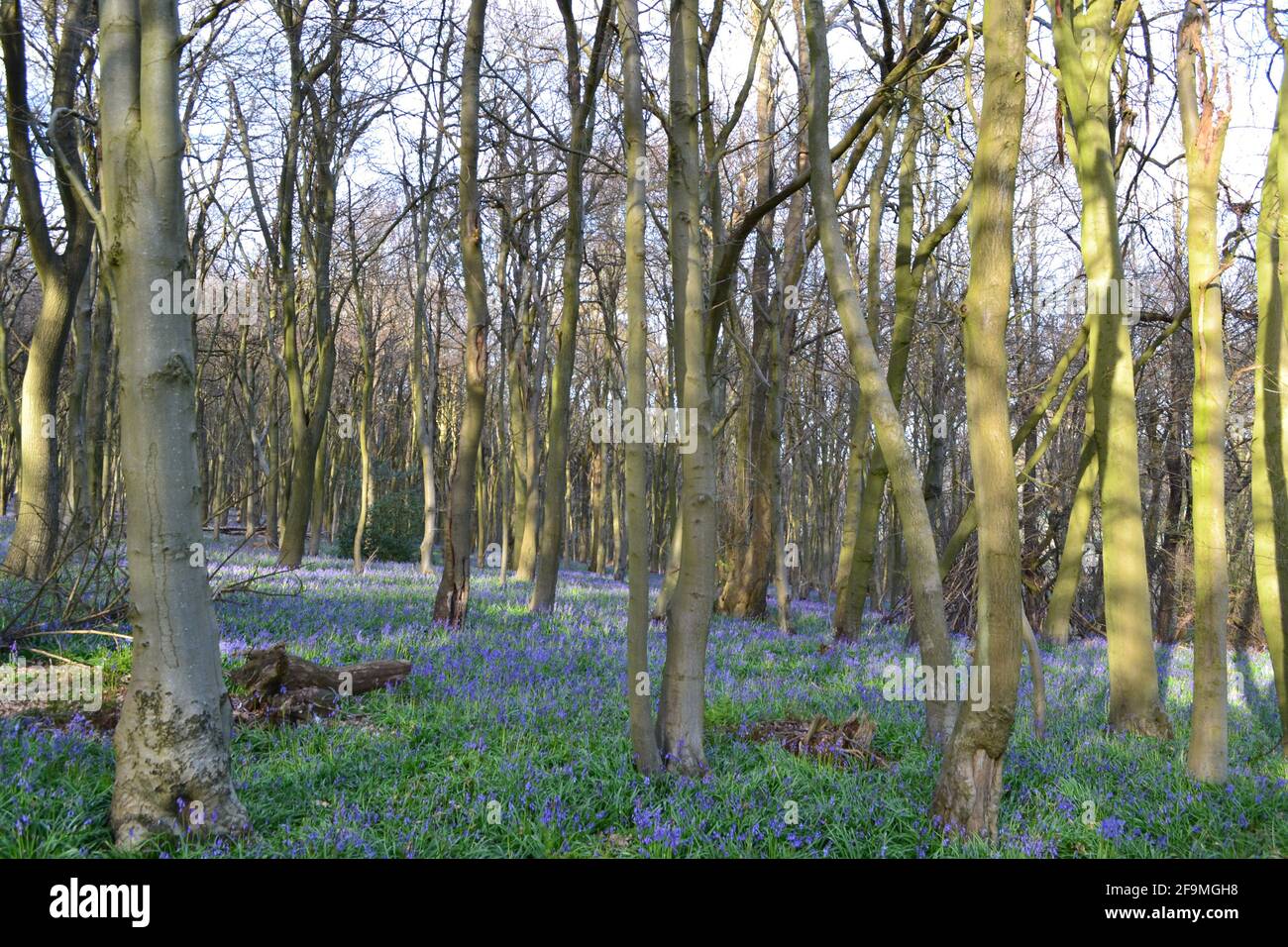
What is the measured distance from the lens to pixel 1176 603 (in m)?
18.1

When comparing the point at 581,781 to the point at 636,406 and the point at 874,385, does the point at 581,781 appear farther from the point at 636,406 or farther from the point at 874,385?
the point at 874,385

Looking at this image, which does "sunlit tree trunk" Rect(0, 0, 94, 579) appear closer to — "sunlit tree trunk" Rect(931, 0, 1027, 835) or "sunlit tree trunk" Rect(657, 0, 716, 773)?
"sunlit tree trunk" Rect(657, 0, 716, 773)

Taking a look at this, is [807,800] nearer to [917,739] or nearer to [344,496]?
[917,739]

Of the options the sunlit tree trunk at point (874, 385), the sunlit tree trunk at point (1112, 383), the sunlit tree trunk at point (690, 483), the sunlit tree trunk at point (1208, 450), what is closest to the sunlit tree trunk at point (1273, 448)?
the sunlit tree trunk at point (1112, 383)

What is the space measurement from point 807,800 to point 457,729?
2.44 meters

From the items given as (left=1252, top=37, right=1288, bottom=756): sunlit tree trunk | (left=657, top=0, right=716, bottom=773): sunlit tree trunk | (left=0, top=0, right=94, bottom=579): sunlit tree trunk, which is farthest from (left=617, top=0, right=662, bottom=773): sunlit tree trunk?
(left=0, top=0, right=94, bottom=579): sunlit tree trunk

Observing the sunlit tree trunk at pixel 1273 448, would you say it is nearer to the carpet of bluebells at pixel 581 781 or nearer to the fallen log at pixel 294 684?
the carpet of bluebells at pixel 581 781

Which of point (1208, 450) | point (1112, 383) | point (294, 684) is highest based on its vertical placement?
point (1112, 383)

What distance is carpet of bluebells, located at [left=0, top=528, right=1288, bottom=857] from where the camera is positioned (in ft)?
13.5

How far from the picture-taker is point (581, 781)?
4902mm

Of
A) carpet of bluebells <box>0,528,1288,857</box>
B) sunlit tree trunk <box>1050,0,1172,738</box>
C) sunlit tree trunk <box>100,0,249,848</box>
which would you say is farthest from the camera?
sunlit tree trunk <box>1050,0,1172,738</box>

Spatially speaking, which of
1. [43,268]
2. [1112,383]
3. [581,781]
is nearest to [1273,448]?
[1112,383]

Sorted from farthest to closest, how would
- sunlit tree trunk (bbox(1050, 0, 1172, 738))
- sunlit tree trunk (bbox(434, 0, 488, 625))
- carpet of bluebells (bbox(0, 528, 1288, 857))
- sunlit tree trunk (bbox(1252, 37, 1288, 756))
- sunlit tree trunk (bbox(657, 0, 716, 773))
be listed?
sunlit tree trunk (bbox(434, 0, 488, 625)) < sunlit tree trunk (bbox(1050, 0, 1172, 738)) < sunlit tree trunk (bbox(1252, 37, 1288, 756)) < sunlit tree trunk (bbox(657, 0, 716, 773)) < carpet of bluebells (bbox(0, 528, 1288, 857))

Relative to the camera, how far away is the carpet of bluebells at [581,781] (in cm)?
410
